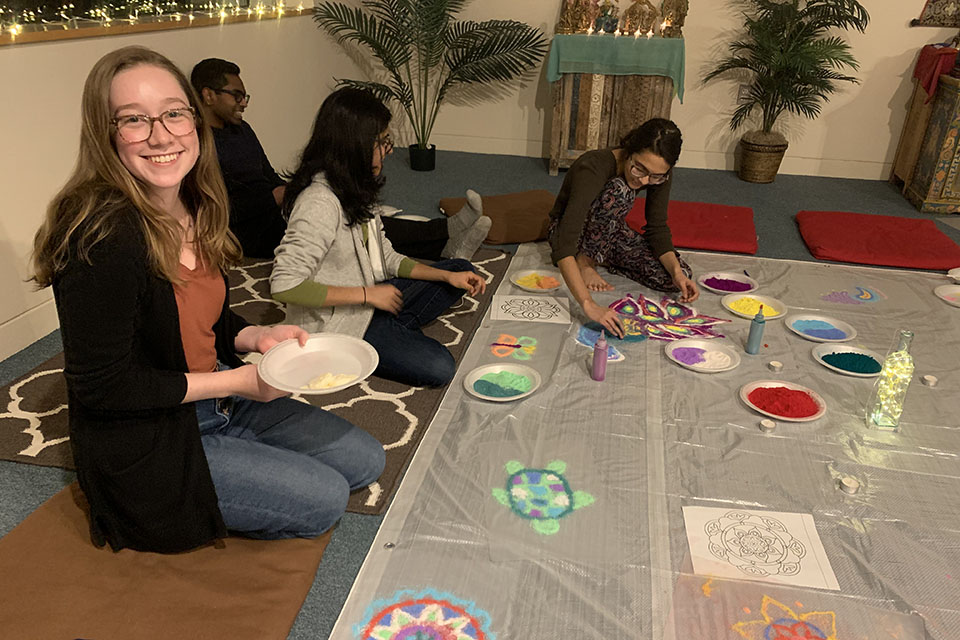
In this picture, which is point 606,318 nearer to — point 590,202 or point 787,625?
point 590,202

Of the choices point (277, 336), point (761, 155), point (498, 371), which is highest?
point (277, 336)

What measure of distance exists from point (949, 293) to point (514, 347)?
1911mm

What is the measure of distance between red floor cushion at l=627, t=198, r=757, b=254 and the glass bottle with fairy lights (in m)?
1.55

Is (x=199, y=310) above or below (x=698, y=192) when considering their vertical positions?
above

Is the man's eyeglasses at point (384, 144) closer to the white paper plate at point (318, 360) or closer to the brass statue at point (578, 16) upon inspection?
the white paper plate at point (318, 360)

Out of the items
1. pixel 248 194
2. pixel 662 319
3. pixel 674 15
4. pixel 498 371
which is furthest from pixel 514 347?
pixel 674 15

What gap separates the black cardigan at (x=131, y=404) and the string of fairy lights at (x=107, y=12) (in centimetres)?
173

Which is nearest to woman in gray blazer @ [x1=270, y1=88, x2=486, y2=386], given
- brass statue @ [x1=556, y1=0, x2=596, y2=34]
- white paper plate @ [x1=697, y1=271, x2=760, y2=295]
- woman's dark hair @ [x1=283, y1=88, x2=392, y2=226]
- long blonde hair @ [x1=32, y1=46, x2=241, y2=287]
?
woman's dark hair @ [x1=283, y1=88, x2=392, y2=226]

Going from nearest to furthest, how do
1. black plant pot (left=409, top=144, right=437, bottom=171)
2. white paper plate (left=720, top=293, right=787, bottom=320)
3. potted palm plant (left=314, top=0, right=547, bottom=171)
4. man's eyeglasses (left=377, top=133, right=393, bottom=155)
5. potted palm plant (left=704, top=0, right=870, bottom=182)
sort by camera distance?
man's eyeglasses (left=377, top=133, right=393, bottom=155) < white paper plate (left=720, top=293, right=787, bottom=320) < potted palm plant (left=704, top=0, right=870, bottom=182) < potted palm plant (left=314, top=0, right=547, bottom=171) < black plant pot (left=409, top=144, right=437, bottom=171)

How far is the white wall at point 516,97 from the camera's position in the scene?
2785mm

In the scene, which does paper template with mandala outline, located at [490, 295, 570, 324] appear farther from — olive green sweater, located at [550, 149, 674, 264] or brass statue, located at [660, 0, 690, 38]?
brass statue, located at [660, 0, 690, 38]

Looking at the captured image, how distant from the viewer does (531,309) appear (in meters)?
2.76

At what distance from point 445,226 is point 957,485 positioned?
7.32 ft

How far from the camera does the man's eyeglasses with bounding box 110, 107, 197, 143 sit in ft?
4.17
